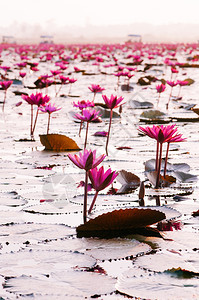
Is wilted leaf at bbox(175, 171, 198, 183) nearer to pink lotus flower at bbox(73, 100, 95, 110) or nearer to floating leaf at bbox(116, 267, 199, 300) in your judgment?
pink lotus flower at bbox(73, 100, 95, 110)

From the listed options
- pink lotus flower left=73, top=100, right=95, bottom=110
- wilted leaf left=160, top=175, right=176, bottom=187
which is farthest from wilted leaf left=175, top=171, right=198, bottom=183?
pink lotus flower left=73, top=100, right=95, bottom=110

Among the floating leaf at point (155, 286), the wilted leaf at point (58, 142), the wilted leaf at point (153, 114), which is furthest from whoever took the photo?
the wilted leaf at point (153, 114)

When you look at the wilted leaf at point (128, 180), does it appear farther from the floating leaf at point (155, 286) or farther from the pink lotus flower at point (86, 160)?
the floating leaf at point (155, 286)

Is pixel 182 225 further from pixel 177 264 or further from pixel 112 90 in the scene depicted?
Result: pixel 112 90

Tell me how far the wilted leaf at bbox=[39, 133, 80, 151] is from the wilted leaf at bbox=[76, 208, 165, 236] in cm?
157

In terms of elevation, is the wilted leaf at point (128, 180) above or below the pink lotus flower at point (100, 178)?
below

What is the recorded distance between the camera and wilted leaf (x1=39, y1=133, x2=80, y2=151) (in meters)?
3.23

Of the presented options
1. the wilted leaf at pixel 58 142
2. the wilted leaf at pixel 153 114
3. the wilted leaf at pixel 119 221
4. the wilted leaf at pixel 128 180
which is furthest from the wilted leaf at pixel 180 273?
the wilted leaf at pixel 153 114

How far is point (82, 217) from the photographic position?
190cm

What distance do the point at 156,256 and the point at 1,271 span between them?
51 cm

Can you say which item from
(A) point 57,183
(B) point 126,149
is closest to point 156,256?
(A) point 57,183

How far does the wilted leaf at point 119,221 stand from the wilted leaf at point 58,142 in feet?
5.16

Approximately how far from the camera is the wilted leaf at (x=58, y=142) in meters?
3.23

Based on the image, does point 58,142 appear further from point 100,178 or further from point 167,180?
point 100,178
